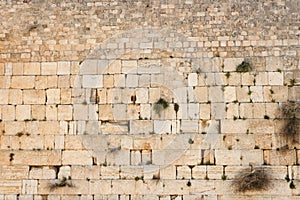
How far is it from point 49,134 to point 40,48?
1645mm

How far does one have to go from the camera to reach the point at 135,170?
7602mm

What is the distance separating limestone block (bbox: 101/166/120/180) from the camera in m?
7.61

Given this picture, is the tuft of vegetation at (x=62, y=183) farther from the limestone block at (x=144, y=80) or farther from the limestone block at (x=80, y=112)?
the limestone block at (x=144, y=80)

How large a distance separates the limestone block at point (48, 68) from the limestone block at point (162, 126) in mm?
2142

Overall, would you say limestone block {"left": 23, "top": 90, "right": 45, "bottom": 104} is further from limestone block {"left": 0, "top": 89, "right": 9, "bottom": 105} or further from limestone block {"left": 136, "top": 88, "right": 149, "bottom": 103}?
limestone block {"left": 136, "top": 88, "right": 149, "bottom": 103}

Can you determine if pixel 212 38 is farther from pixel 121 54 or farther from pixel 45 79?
pixel 45 79

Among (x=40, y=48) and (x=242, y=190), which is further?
(x=40, y=48)

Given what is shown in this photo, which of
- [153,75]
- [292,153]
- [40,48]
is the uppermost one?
[40,48]

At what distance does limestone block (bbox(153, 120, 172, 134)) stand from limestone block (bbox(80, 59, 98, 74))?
1500 mm

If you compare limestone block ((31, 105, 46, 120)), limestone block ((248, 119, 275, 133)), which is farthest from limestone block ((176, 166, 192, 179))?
limestone block ((31, 105, 46, 120))

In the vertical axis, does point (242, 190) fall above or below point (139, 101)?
below

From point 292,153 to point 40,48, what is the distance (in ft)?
16.4

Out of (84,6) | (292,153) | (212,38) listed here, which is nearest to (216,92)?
(212,38)

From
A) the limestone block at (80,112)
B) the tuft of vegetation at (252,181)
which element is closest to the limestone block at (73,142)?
the limestone block at (80,112)
